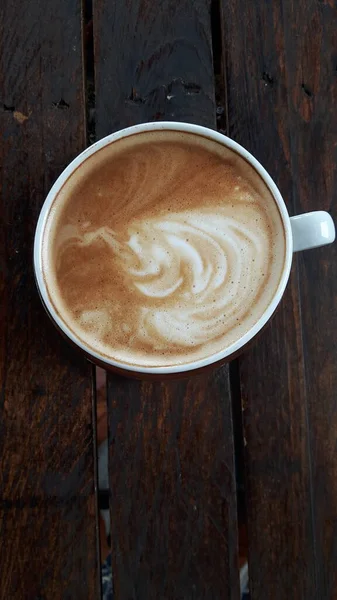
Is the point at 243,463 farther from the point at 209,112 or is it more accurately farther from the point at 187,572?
the point at 209,112

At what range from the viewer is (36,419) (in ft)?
2.59

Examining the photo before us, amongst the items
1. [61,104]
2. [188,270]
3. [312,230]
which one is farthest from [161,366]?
[61,104]

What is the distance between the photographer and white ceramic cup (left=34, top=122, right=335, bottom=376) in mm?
663

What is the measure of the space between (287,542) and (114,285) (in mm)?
392

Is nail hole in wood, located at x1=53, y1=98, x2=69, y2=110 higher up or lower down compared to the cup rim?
higher up

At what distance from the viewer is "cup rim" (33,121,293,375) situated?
2.17 feet

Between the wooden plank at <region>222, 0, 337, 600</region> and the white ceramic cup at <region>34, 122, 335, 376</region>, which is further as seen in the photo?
the wooden plank at <region>222, 0, 337, 600</region>

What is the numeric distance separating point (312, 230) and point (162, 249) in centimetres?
16

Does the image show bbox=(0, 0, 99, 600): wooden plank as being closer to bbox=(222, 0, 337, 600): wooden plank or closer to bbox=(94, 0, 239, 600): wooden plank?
bbox=(94, 0, 239, 600): wooden plank

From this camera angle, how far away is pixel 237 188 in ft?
2.36

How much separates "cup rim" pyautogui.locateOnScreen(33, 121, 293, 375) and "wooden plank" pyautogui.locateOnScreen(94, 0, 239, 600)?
120 mm

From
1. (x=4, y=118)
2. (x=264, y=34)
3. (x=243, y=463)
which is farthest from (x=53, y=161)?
(x=243, y=463)

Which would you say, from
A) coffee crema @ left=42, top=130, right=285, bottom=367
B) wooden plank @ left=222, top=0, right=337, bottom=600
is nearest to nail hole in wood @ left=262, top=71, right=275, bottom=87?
wooden plank @ left=222, top=0, right=337, bottom=600

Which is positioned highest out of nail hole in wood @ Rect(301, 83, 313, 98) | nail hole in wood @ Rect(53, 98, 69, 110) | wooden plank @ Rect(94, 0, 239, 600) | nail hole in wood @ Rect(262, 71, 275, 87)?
nail hole in wood @ Rect(262, 71, 275, 87)
